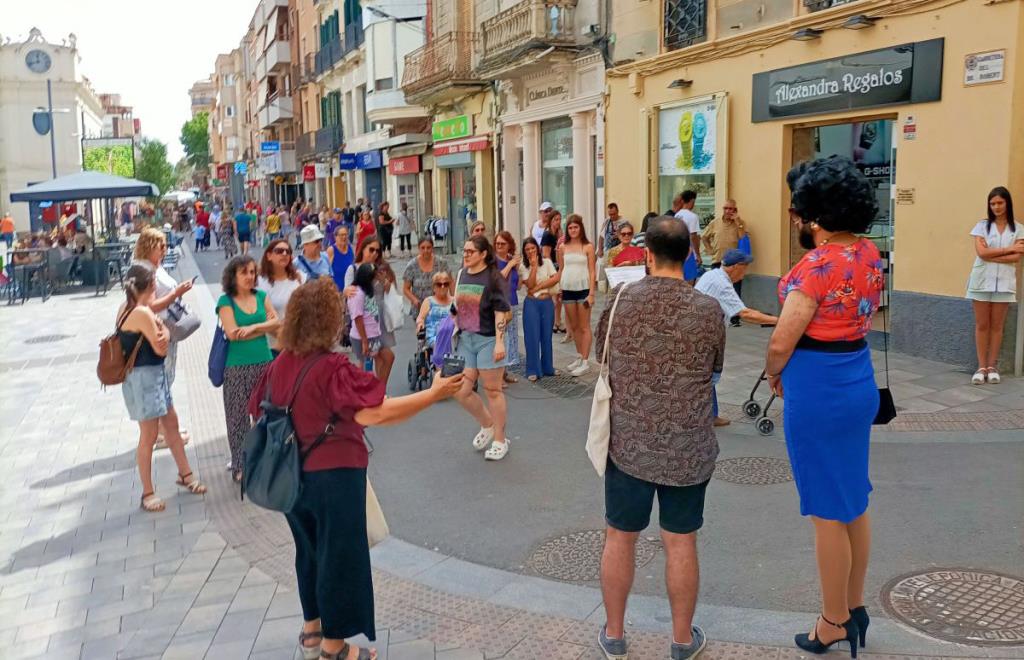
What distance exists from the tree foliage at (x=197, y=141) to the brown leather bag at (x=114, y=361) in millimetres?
129256

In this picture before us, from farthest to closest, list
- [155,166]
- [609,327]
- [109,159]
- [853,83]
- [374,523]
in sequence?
[155,166] < [109,159] < [853,83] < [374,523] < [609,327]

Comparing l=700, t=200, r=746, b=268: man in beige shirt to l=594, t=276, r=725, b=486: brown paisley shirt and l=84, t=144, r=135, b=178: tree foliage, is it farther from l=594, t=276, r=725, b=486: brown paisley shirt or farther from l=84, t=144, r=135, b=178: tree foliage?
l=84, t=144, r=135, b=178: tree foliage

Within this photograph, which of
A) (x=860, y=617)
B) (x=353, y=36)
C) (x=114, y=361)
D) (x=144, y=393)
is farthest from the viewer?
(x=353, y=36)

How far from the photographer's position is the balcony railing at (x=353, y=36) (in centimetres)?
3503

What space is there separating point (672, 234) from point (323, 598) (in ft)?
6.74

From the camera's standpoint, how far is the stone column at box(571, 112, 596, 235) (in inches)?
703

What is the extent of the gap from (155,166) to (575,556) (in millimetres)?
81614

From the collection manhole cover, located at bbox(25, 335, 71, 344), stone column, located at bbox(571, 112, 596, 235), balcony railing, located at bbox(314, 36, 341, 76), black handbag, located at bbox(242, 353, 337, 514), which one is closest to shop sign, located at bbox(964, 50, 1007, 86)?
black handbag, located at bbox(242, 353, 337, 514)

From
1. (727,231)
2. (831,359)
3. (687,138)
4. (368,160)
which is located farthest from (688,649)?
(368,160)

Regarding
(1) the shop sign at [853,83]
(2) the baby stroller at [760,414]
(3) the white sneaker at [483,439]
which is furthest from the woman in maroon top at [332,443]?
(1) the shop sign at [853,83]

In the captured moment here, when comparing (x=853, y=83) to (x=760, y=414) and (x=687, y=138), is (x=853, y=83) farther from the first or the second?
(x=760, y=414)

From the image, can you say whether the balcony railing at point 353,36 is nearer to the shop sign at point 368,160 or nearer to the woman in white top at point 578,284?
the shop sign at point 368,160

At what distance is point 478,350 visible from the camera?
23.5 feet

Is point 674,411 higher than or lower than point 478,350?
higher
